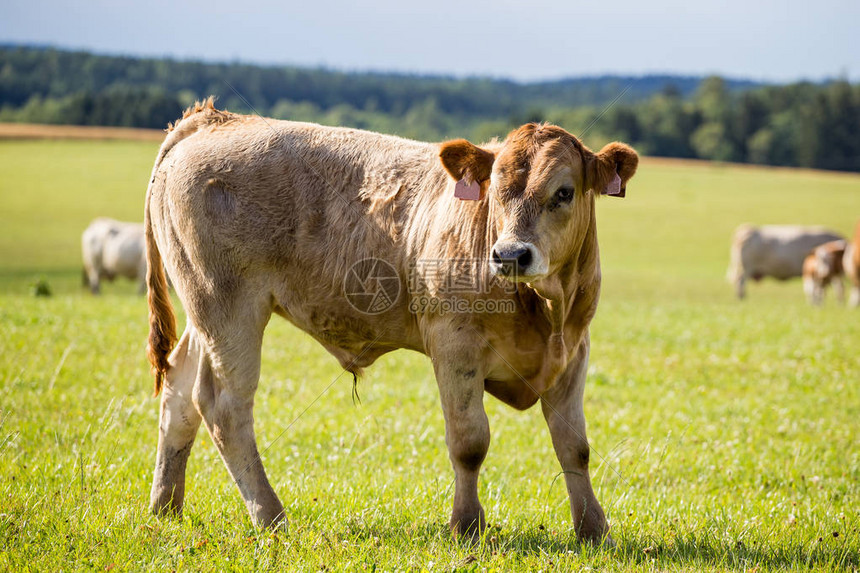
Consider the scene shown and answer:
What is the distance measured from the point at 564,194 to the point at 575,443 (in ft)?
5.34

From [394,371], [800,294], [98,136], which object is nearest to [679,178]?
[800,294]

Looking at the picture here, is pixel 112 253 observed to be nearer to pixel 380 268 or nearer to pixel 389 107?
pixel 380 268

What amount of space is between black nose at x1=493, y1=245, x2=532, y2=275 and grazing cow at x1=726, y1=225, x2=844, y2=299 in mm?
34943

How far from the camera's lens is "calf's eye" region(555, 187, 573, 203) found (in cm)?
493

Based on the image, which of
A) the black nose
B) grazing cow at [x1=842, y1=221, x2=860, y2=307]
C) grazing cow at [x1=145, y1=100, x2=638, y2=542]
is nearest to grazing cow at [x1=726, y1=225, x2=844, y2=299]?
grazing cow at [x1=842, y1=221, x2=860, y2=307]

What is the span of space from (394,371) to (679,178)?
6941 cm

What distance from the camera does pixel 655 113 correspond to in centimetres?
9994

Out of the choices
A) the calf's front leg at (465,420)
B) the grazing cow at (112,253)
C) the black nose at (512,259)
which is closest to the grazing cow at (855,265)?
the grazing cow at (112,253)

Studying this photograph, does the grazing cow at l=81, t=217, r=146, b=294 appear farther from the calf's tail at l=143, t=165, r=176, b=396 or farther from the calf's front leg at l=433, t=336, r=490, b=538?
the calf's front leg at l=433, t=336, r=490, b=538

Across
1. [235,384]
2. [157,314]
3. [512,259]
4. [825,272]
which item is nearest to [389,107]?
[825,272]

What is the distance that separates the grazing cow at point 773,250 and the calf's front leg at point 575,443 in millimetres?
33968

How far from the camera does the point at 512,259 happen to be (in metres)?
4.46

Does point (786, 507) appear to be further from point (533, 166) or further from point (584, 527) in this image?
point (533, 166)

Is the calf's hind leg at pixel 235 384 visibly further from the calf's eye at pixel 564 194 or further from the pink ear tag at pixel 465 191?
the calf's eye at pixel 564 194
